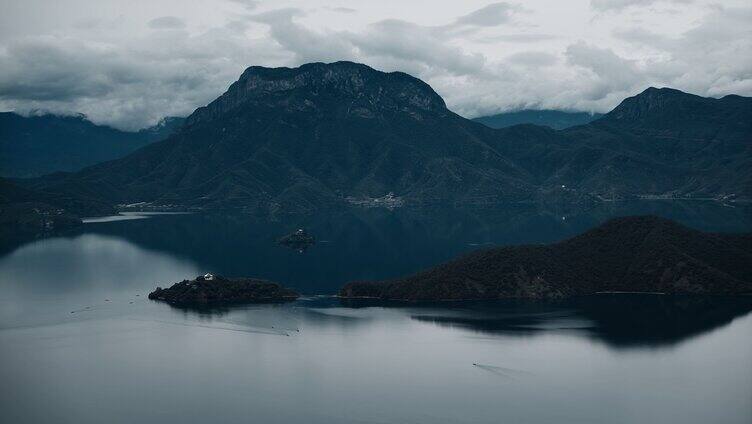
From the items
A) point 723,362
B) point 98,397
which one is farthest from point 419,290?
point 98,397

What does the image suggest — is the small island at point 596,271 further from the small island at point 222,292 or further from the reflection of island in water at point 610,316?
the small island at point 222,292

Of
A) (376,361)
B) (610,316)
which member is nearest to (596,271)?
(610,316)

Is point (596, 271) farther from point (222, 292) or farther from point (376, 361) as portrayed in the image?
point (222, 292)

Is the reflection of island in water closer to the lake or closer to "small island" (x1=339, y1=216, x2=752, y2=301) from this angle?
the lake

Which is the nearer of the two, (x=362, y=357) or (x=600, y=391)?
(x=600, y=391)

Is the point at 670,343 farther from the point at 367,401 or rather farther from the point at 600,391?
the point at 367,401
